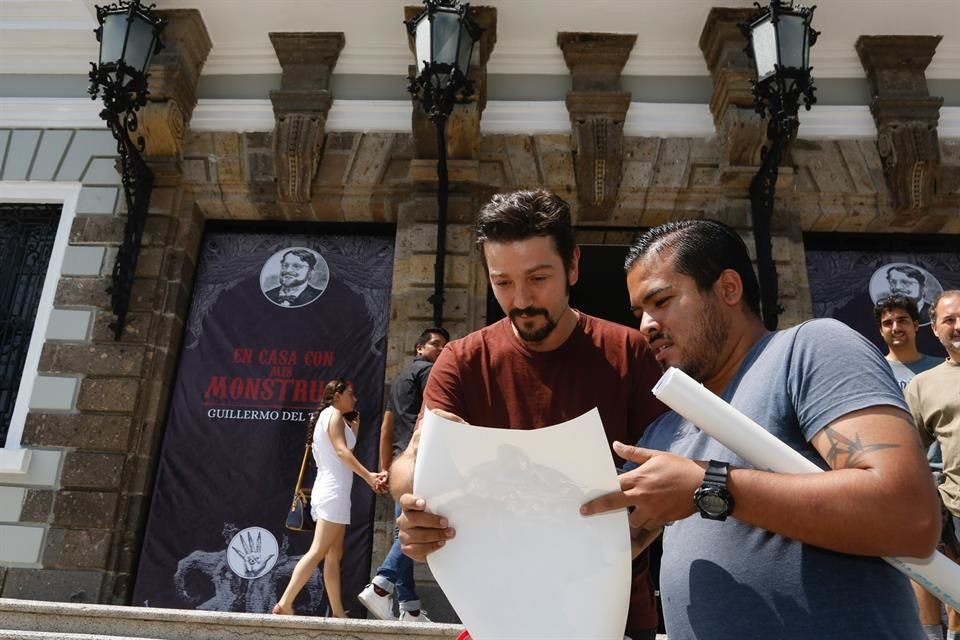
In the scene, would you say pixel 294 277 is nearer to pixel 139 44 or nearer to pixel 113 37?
pixel 139 44

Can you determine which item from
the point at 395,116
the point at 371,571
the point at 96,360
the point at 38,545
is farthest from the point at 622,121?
the point at 38,545

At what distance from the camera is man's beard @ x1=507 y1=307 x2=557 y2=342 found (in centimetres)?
204

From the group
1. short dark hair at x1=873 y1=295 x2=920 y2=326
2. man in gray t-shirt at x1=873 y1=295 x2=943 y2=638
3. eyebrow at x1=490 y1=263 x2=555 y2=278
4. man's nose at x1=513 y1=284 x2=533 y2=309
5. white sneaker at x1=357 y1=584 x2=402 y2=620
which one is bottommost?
white sneaker at x1=357 y1=584 x2=402 y2=620

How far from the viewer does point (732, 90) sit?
659 centimetres

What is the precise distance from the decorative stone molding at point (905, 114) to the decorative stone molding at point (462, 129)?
3543 mm

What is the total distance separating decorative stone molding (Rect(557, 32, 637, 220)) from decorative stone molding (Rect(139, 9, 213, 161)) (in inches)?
136

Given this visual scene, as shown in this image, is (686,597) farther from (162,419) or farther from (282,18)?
(282,18)

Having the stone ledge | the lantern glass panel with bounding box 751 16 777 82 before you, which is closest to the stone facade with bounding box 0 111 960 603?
the lantern glass panel with bounding box 751 16 777 82

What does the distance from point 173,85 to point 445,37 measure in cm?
275

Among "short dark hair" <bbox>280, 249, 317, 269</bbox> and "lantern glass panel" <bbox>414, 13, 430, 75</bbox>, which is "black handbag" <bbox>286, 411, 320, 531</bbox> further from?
"lantern glass panel" <bbox>414, 13, 430, 75</bbox>

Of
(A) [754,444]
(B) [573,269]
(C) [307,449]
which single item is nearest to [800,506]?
(A) [754,444]

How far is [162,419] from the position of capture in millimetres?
6457

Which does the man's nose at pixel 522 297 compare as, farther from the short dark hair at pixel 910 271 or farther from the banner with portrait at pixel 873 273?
the short dark hair at pixel 910 271

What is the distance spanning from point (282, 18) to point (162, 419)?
→ 3.88 metres
